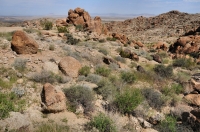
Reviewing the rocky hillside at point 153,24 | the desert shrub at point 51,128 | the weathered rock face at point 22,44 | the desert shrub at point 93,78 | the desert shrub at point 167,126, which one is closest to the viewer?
the desert shrub at point 51,128

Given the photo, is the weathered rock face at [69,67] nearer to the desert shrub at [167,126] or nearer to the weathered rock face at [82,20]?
the desert shrub at [167,126]

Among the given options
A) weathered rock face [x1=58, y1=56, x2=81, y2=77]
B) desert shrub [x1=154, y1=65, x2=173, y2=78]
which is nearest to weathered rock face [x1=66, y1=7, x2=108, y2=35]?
desert shrub [x1=154, y1=65, x2=173, y2=78]

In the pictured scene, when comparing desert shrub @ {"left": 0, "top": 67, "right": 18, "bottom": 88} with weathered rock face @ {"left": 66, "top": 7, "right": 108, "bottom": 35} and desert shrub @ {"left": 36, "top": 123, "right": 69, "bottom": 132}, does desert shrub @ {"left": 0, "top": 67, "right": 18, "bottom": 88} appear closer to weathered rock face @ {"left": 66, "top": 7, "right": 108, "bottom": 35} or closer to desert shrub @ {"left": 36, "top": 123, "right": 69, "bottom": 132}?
desert shrub @ {"left": 36, "top": 123, "right": 69, "bottom": 132}

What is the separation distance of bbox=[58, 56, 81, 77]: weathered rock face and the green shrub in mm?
1595

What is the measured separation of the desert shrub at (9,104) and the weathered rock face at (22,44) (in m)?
3.96

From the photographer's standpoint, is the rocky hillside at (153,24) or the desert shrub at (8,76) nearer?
the desert shrub at (8,76)

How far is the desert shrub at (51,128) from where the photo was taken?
5.04 m

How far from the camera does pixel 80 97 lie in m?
7.04

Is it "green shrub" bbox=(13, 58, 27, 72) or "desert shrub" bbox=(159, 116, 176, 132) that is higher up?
"green shrub" bbox=(13, 58, 27, 72)

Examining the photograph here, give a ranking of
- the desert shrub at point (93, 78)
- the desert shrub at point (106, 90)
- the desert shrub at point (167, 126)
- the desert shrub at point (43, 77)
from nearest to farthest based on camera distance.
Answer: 1. the desert shrub at point (167, 126)
2. the desert shrub at point (106, 90)
3. the desert shrub at point (43, 77)
4. the desert shrub at point (93, 78)

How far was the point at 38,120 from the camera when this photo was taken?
5.74m

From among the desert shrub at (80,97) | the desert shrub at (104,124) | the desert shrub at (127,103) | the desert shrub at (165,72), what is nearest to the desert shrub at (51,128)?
the desert shrub at (104,124)

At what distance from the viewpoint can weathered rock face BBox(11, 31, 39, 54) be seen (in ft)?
32.8

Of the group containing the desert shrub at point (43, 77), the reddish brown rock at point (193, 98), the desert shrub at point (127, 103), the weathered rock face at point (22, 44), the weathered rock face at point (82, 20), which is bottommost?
the reddish brown rock at point (193, 98)
